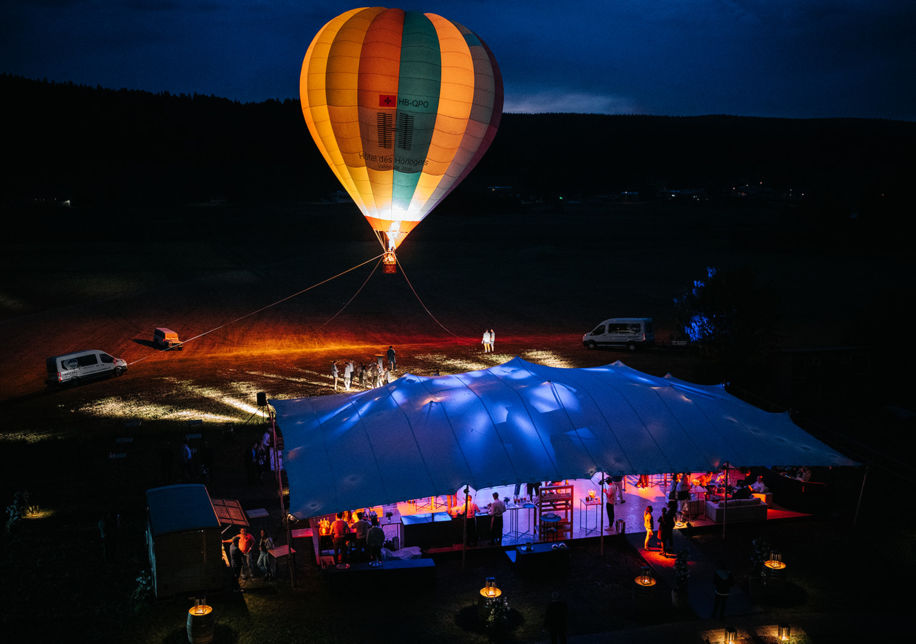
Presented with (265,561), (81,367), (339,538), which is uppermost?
(81,367)

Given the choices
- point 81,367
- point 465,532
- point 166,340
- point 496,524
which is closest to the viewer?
point 465,532

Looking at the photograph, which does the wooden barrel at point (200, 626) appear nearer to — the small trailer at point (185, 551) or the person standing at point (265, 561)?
the small trailer at point (185, 551)

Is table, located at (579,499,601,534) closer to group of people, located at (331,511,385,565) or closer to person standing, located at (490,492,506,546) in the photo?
person standing, located at (490,492,506,546)

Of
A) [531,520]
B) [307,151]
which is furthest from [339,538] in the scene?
[307,151]

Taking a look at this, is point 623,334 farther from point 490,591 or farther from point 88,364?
point 490,591

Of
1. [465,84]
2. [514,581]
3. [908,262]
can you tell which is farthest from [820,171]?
[514,581]

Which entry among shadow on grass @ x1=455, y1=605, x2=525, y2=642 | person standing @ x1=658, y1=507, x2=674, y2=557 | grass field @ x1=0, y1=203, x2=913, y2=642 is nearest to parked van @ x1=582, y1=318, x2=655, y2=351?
grass field @ x1=0, y1=203, x2=913, y2=642
